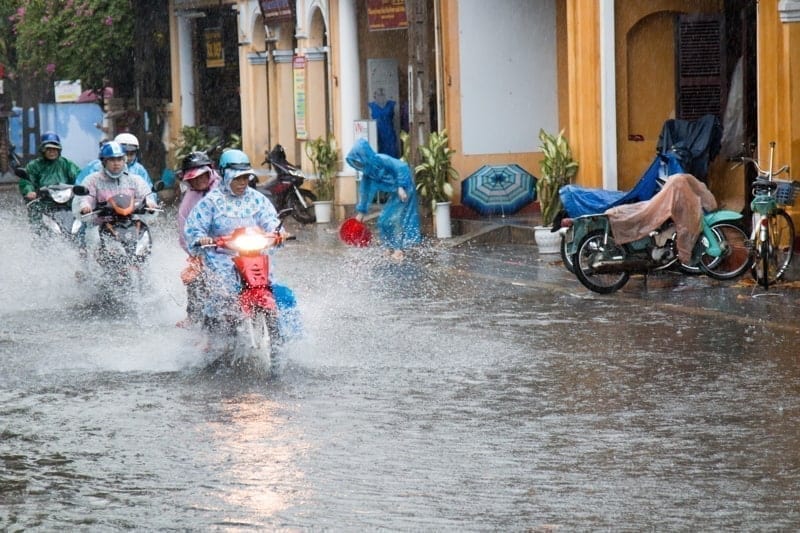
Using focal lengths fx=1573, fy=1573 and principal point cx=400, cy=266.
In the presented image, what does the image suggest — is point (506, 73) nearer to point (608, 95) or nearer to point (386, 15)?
point (386, 15)

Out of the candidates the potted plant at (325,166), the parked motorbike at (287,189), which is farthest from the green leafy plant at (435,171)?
the potted plant at (325,166)

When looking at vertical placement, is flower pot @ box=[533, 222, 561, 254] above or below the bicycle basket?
below

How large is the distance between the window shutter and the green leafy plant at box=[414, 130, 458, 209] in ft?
12.0

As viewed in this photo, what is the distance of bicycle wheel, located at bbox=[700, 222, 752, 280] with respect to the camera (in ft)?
45.7

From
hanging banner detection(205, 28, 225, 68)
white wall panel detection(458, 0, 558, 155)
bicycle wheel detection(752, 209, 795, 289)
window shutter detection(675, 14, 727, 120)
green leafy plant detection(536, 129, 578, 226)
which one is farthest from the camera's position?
hanging banner detection(205, 28, 225, 68)

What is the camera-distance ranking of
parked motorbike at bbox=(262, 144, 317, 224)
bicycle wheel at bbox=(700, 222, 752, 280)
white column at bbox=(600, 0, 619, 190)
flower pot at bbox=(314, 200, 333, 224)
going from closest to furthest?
bicycle wheel at bbox=(700, 222, 752, 280)
white column at bbox=(600, 0, 619, 190)
parked motorbike at bbox=(262, 144, 317, 224)
flower pot at bbox=(314, 200, 333, 224)

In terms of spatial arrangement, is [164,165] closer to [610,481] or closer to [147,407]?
[147,407]

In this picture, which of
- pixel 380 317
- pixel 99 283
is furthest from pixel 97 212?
pixel 380 317

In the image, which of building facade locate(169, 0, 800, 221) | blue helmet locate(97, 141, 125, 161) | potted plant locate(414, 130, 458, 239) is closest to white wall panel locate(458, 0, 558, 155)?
building facade locate(169, 0, 800, 221)

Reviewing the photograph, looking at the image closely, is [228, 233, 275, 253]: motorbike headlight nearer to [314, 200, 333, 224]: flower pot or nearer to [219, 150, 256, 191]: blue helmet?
[219, 150, 256, 191]: blue helmet

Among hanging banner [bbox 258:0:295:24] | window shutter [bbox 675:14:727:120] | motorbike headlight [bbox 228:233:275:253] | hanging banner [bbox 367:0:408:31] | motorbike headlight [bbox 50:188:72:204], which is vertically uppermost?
hanging banner [bbox 258:0:295:24]

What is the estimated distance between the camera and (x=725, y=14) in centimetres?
1748

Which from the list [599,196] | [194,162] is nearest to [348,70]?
[599,196]

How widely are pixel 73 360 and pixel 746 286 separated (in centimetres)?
605
